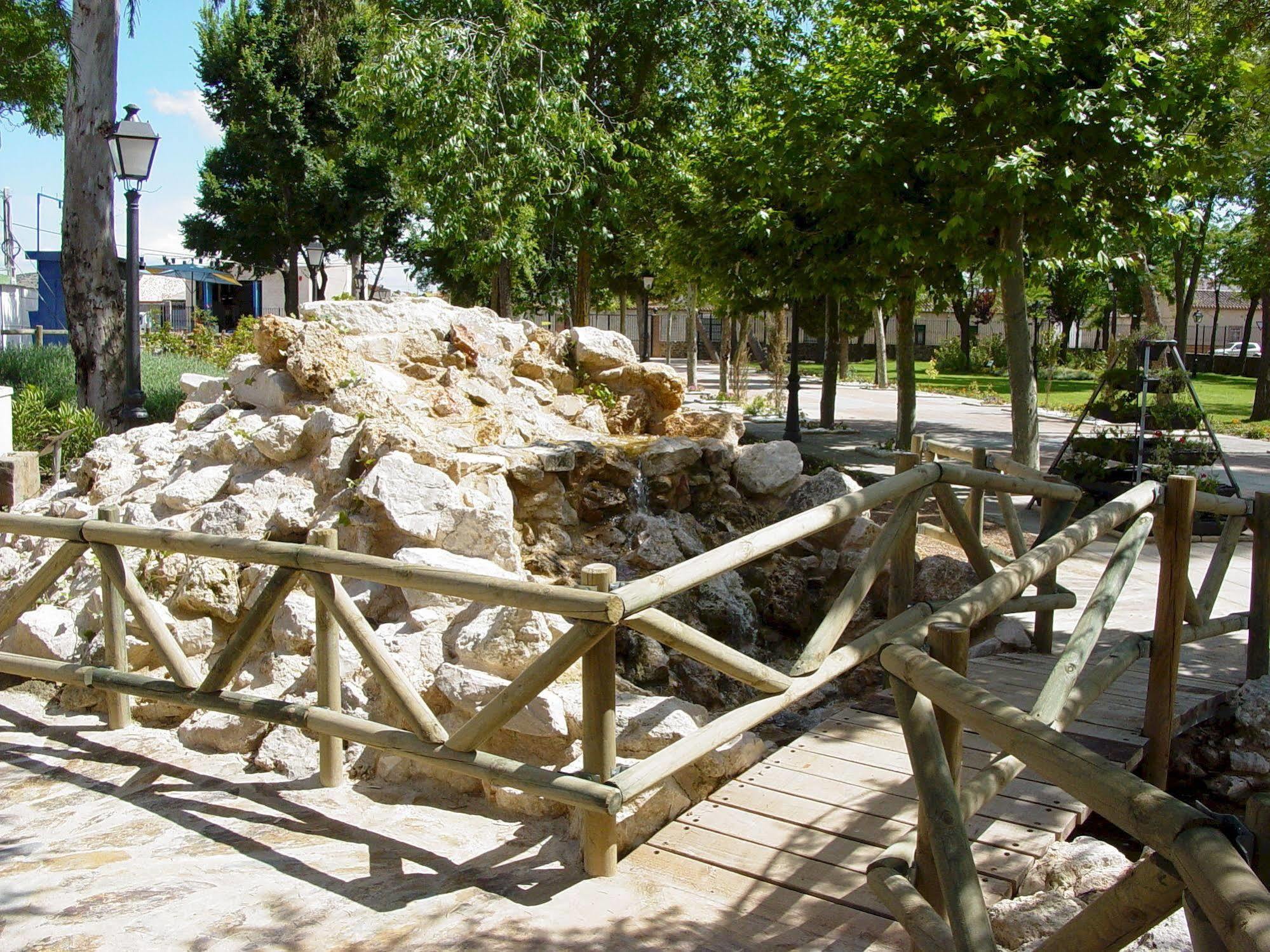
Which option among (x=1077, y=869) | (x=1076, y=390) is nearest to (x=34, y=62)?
(x=1077, y=869)

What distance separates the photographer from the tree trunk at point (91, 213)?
11.5 m

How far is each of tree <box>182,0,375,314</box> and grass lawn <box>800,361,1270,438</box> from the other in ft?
53.5

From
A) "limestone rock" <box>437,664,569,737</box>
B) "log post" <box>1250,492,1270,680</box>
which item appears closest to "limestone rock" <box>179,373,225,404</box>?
"limestone rock" <box>437,664,569,737</box>

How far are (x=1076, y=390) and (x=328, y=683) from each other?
1099 inches

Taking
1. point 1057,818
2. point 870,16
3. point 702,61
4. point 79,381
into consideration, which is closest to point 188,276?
point 702,61

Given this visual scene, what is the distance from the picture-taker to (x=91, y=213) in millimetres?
11703

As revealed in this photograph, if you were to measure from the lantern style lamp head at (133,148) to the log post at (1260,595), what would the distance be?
376 inches

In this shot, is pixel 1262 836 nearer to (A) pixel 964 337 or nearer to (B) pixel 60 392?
(B) pixel 60 392

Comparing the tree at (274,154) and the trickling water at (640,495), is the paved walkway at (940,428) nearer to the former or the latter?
the trickling water at (640,495)

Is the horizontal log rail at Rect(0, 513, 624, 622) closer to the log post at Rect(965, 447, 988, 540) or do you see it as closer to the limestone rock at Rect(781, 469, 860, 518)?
the log post at Rect(965, 447, 988, 540)

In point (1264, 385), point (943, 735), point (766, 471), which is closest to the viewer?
point (943, 735)

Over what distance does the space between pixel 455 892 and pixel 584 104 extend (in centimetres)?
1534

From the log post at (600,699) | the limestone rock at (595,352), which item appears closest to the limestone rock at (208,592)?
the log post at (600,699)

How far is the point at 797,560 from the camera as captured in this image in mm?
8422
